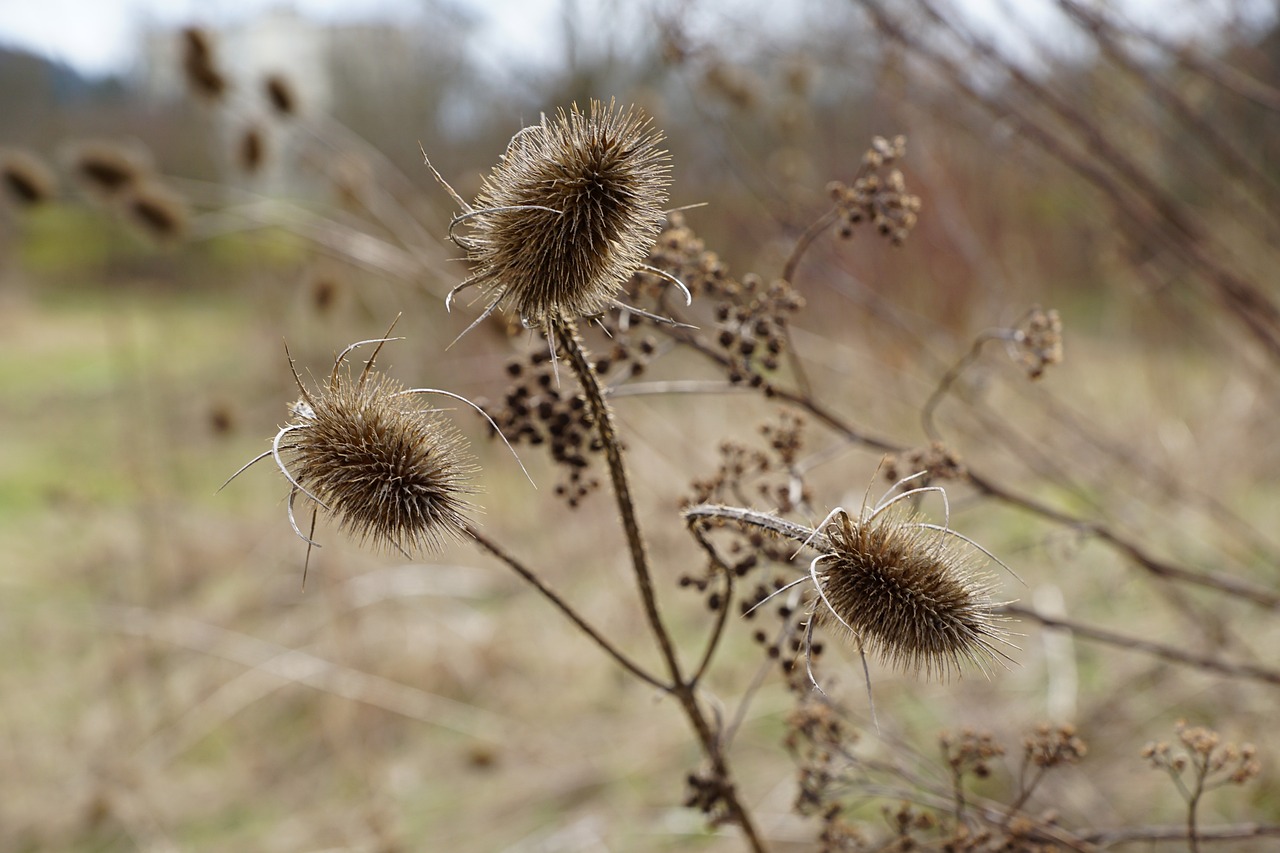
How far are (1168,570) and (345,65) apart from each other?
509 inches

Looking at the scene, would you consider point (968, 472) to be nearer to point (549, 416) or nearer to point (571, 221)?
point (549, 416)

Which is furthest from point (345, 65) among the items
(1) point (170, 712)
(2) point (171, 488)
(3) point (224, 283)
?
(1) point (170, 712)

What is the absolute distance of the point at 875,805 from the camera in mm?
2424

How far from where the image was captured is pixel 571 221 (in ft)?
2.75

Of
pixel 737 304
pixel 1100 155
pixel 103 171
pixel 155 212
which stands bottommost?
pixel 737 304

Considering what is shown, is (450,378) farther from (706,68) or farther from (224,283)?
(224,283)

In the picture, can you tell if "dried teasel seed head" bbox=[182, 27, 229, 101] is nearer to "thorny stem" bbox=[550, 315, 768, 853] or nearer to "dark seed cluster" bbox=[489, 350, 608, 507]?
"dark seed cluster" bbox=[489, 350, 608, 507]

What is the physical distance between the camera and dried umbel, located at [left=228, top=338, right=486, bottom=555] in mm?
839

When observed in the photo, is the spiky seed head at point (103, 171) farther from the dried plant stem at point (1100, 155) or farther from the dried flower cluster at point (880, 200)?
the dried flower cluster at point (880, 200)

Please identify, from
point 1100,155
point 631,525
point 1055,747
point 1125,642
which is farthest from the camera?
point 1100,155

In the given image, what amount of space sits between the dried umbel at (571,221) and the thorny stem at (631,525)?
0.04 metres

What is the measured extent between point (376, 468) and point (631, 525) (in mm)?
266

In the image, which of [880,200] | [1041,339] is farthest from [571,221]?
[1041,339]

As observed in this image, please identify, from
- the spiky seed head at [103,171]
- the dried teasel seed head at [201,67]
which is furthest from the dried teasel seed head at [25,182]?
the dried teasel seed head at [201,67]
